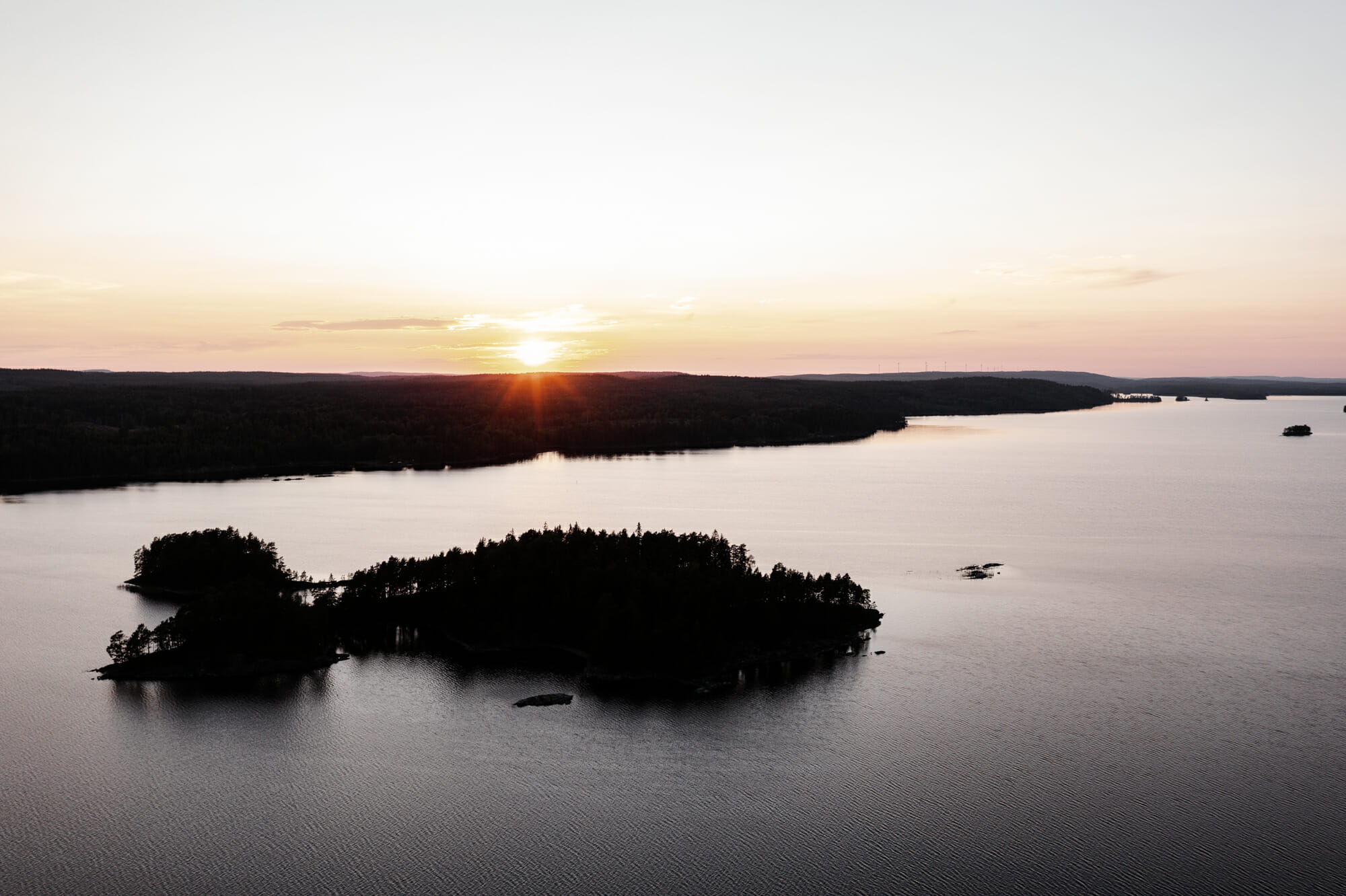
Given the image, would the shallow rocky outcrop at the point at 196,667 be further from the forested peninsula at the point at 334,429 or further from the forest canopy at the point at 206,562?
the forested peninsula at the point at 334,429

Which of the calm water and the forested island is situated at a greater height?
the forested island

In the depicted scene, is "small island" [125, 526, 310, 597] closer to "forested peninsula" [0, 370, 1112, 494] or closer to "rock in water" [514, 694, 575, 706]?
"rock in water" [514, 694, 575, 706]

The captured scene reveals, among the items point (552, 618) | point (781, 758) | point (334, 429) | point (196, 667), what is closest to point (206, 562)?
point (196, 667)

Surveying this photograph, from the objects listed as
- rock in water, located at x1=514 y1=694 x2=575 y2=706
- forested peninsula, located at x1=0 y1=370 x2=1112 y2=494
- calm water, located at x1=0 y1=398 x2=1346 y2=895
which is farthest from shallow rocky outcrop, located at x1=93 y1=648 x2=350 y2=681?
forested peninsula, located at x1=0 y1=370 x2=1112 y2=494

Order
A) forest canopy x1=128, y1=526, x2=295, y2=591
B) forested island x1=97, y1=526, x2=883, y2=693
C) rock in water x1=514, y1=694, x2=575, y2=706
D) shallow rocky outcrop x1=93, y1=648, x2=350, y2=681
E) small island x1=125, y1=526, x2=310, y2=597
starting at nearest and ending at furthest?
rock in water x1=514, y1=694, x2=575, y2=706, shallow rocky outcrop x1=93, y1=648, x2=350, y2=681, forested island x1=97, y1=526, x2=883, y2=693, small island x1=125, y1=526, x2=310, y2=597, forest canopy x1=128, y1=526, x2=295, y2=591

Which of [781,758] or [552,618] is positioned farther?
[552,618]

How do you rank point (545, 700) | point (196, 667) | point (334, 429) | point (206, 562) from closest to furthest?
point (545, 700) → point (196, 667) → point (206, 562) → point (334, 429)

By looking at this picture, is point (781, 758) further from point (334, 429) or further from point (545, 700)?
point (334, 429)
